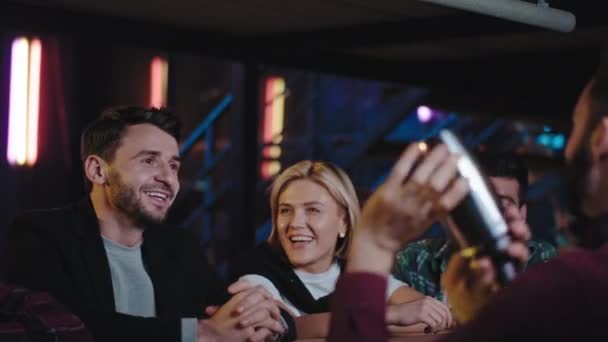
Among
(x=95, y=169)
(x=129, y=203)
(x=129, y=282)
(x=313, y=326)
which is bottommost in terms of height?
(x=313, y=326)

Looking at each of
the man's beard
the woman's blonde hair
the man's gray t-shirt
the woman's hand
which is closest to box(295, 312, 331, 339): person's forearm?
the woman's hand

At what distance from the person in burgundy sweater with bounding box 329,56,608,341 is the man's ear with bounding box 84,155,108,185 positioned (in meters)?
1.99

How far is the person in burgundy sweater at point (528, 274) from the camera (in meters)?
1.20

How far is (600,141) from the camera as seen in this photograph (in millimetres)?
1282

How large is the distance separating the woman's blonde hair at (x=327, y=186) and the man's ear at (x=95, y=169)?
0.59 metres

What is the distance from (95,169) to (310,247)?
0.78 meters

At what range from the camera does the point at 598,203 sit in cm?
129

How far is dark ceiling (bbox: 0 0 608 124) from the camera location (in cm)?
392

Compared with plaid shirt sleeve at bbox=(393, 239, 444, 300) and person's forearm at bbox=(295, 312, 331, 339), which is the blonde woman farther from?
plaid shirt sleeve at bbox=(393, 239, 444, 300)

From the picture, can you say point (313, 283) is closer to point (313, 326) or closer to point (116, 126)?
point (313, 326)

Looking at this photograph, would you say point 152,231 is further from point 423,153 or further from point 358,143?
point 358,143

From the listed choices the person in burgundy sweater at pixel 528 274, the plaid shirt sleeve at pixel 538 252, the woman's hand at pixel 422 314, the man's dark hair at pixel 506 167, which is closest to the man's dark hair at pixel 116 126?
the woman's hand at pixel 422 314

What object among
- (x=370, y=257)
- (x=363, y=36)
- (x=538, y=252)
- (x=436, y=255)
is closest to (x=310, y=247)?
(x=436, y=255)

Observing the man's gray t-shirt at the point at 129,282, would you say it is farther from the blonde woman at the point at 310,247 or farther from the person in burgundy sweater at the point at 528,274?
the person in burgundy sweater at the point at 528,274
